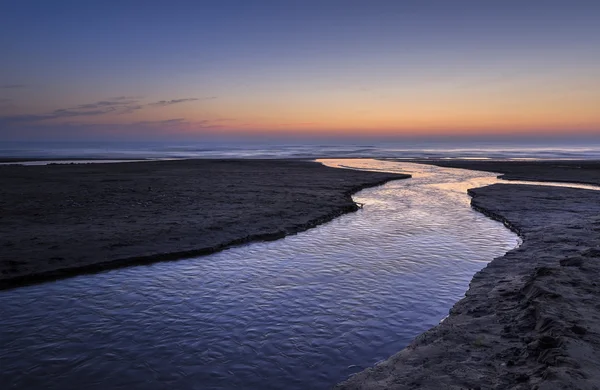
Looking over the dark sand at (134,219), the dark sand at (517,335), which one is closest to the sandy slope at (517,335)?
the dark sand at (517,335)

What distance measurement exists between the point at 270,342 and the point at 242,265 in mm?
5254

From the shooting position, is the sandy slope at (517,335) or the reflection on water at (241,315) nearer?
the sandy slope at (517,335)

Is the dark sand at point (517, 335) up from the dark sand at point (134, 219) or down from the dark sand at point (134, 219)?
down

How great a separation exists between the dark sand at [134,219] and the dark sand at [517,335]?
899cm

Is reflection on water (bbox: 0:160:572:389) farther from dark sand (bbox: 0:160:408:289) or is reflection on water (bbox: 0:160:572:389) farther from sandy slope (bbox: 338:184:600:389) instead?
dark sand (bbox: 0:160:408:289)

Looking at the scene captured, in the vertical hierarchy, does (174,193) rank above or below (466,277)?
above

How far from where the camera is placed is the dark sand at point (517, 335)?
5922 mm

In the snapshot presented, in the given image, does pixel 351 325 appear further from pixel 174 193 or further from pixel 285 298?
pixel 174 193

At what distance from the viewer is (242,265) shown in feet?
42.9

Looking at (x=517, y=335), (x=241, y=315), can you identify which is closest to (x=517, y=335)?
(x=517, y=335)

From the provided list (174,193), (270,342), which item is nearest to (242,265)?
(270,342)

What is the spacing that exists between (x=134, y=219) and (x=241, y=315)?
11187 millimetres

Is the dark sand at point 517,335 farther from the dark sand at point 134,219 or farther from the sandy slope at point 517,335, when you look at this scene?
the dark sand at point 134,219

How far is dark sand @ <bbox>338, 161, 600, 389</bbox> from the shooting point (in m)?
5.92
